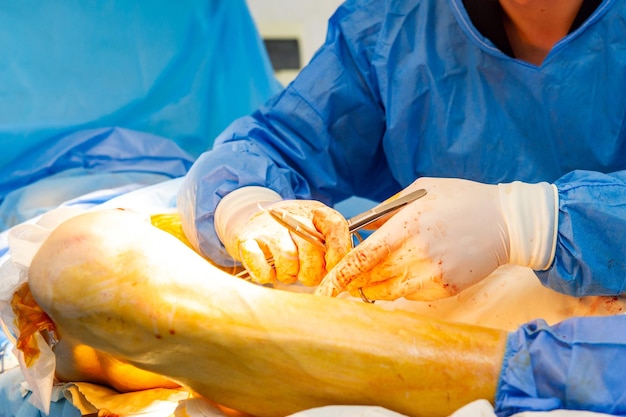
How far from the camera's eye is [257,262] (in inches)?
50.8

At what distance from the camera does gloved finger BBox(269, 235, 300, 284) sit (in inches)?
50.6

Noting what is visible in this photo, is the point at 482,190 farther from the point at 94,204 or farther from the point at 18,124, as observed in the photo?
the point at 18,124

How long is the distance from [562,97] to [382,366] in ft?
2.73

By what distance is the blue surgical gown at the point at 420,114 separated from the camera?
1601 millimetres

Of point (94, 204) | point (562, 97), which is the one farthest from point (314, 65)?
point (94, 204)

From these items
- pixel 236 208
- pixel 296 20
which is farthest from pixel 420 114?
pixel 296 20

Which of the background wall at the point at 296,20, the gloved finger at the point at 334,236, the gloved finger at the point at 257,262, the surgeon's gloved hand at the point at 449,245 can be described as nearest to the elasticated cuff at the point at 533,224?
the surgeon's gloved hand at the point at 449,245

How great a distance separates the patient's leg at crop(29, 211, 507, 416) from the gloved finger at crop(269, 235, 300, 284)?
0.46 feet

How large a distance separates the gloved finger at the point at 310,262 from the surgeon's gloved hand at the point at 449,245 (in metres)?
0.08

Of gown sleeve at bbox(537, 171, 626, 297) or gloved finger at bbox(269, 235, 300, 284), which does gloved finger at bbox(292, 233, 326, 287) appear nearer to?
gloved finger at bbox(269, 235, 300, 284)

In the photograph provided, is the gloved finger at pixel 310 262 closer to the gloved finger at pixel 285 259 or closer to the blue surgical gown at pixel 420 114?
the gloved finger at pixel 285 259

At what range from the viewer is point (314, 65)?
74.9 inches

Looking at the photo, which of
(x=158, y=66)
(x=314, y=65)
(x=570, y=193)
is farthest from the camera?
(x=158, y=66)

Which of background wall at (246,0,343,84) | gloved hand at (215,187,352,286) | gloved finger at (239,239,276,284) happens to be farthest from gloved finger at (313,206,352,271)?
background wall at (246,0,343,84)
